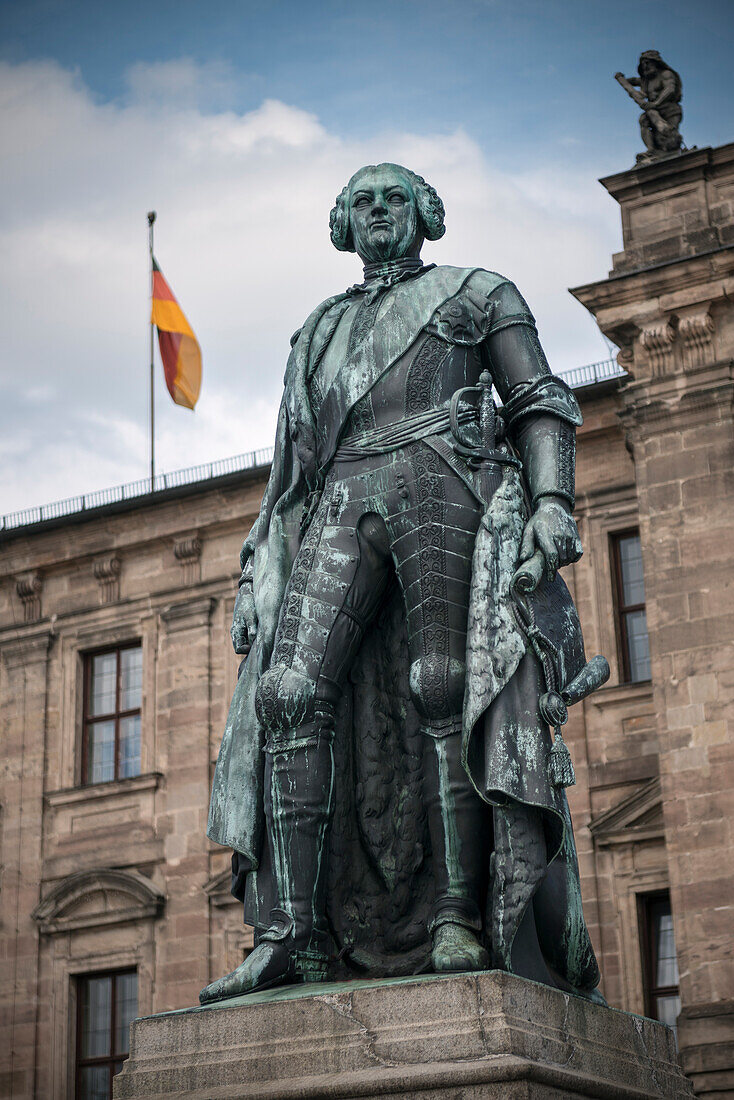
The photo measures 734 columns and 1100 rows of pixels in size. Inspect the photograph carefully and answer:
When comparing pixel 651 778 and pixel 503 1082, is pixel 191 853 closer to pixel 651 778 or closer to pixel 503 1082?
pixel 651 778

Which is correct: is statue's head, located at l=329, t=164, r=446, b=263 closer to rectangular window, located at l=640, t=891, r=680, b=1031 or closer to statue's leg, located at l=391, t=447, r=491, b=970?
statue's leg, located at l=391, t=447, r=491, b=970

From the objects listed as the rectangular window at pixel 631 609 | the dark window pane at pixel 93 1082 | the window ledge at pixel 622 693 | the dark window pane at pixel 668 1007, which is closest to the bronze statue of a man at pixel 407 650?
the dark window pane at pixel 668 1007

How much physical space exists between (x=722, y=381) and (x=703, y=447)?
0.67 meters

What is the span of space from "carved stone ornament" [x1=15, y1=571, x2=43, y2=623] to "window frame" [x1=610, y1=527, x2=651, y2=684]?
316 inches

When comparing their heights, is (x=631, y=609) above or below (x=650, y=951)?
above

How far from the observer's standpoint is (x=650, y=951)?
17750mm

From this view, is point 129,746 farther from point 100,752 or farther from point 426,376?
point 426,376

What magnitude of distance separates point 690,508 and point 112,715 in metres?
8.70

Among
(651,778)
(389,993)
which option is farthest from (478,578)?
(651,778)

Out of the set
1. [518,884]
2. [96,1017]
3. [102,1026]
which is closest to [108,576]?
[96,1017]

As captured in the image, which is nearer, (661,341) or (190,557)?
(661,341)

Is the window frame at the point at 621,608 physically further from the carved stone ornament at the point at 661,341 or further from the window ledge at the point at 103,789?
the window ledge at the point at 103,789

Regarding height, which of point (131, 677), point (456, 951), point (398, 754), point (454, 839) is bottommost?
point (456, 951)

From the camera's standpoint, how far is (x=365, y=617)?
17.4 feet
